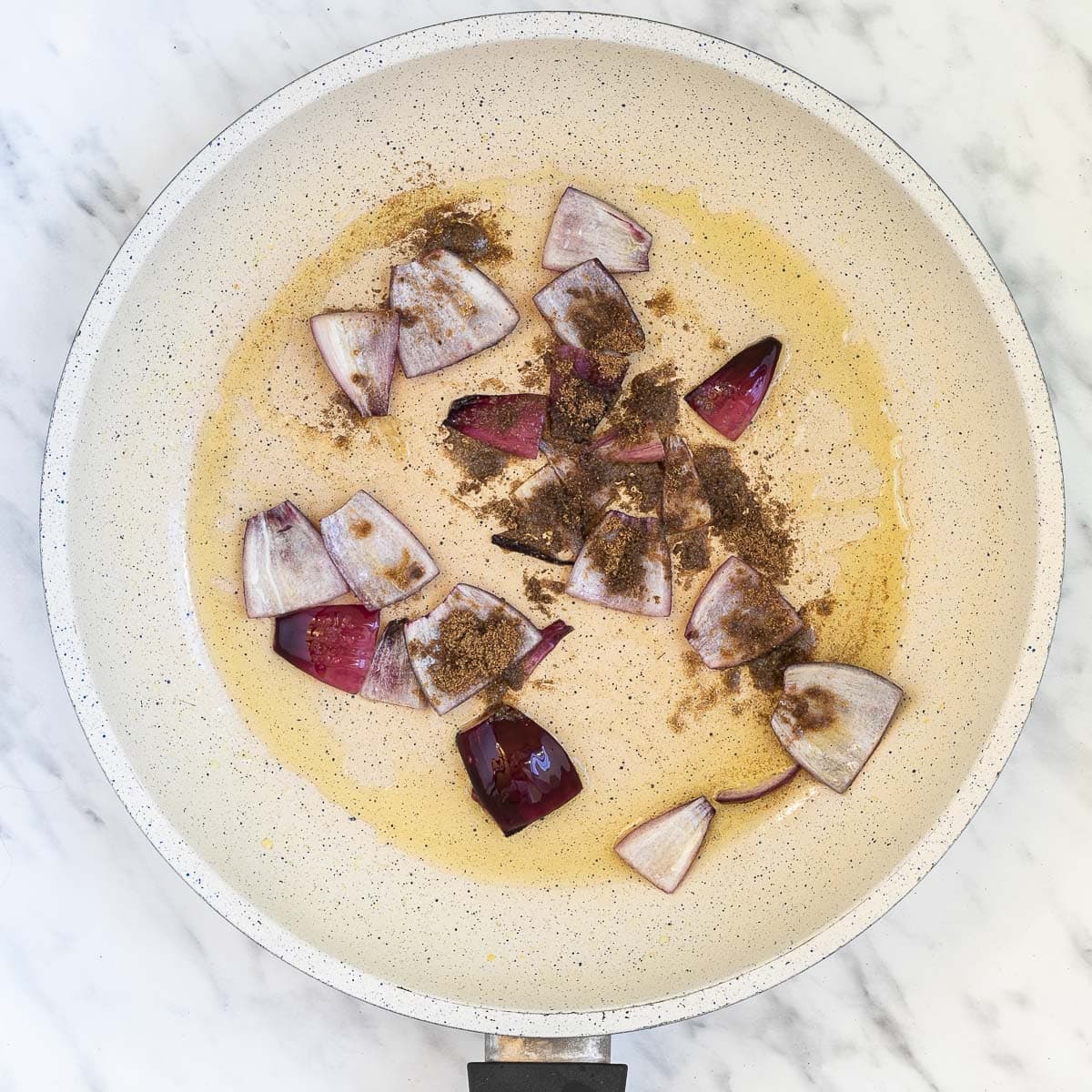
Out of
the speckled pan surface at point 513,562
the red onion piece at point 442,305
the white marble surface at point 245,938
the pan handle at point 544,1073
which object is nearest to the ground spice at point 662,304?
the speckled pan surface at point 513,562

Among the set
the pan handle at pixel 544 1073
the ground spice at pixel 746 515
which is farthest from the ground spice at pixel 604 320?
the pan handle at pixel 544 1073

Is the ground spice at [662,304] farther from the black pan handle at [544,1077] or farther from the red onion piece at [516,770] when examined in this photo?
the black pan handle at [544,1077]

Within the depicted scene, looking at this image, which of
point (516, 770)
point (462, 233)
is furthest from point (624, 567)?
point (462, 233)

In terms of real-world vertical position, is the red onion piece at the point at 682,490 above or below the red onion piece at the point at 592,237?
below

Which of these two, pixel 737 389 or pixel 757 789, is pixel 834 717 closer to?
pixel 757 789

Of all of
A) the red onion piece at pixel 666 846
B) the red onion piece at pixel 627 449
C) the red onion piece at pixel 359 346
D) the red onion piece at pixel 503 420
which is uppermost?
Answer: the red onion piece at pixel 359 346

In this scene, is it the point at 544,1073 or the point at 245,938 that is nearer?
the point at 544,1073

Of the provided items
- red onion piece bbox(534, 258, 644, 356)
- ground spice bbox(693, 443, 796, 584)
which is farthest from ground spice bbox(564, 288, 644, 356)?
ground spice bbox(693, 443, 796, 584)
